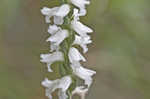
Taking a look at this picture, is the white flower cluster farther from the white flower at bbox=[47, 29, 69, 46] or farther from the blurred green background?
the blurred green background

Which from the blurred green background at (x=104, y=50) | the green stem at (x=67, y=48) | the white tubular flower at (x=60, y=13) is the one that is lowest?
the blurred green background at (x=104, y=50)

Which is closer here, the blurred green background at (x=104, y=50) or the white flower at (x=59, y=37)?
the white flower at (x=59, y=37)

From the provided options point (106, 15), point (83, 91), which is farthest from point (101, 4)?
point (83, 91)

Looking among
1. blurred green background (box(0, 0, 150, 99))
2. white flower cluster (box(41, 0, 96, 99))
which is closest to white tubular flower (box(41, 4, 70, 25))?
white flower cluster (box(41, 0, 96, 99))

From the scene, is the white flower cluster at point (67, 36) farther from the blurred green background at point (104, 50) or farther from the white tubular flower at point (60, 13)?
the blurred green background at point (104, 50)

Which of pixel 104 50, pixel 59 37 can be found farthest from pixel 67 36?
pixel 104 50

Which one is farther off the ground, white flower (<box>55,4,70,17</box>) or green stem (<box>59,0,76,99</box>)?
white flower (<box>55,4,70,17</box>)

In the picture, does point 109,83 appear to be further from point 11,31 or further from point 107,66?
point 11,31

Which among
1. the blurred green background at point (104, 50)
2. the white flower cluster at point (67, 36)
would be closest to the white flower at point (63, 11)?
the white flower cluster at point (67, 36)

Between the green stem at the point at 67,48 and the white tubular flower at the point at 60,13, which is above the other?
the white tubular flower at the point at 60,13
